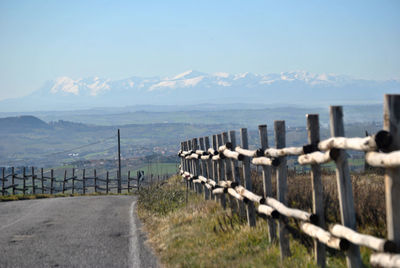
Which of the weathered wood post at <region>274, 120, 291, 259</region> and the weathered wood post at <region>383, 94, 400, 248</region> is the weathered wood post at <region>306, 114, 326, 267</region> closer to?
the weathered wood post at <region>274, 120, 291, 259</region>

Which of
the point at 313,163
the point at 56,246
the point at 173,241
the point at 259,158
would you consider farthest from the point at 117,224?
the point at 313,163

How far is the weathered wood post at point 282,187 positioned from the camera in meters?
7.59

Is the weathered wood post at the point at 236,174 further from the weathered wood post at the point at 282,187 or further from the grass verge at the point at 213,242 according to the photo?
the weathered wood post at the point at 282,187

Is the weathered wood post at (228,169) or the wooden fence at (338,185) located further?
the weathered wood post at (228,169)

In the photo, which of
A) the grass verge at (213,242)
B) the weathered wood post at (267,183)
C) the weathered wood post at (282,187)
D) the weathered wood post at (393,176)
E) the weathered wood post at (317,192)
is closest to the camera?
the weathered wood post at (393,176)

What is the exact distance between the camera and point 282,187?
793cm

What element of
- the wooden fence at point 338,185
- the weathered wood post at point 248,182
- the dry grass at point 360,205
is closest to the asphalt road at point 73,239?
the weathered wood post at point 248,182

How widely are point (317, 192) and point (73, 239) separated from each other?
7527 mm

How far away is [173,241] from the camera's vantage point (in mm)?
10664

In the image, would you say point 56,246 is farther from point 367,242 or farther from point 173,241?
point 367,242

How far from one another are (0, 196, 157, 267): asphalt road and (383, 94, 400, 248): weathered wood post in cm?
549

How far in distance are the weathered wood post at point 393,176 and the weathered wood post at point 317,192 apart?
2049 millimetres

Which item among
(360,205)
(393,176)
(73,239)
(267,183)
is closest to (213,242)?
(267,183)

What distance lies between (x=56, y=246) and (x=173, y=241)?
2746mm
